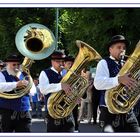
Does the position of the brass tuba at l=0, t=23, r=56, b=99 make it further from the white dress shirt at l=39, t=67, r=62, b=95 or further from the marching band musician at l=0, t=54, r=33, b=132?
the marching band musician at l=0, t=54, r=33, b=132

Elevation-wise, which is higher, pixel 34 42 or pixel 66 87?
pixel 34 42

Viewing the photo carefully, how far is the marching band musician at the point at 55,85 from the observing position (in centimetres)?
387

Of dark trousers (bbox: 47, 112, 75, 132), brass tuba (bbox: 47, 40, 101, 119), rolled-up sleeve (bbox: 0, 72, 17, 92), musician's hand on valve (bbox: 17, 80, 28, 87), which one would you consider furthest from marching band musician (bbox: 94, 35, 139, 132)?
rolled-up sleeve (bbox: 0, 72, 17, 92)

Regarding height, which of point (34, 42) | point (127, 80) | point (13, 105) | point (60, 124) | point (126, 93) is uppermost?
point (34, 42)

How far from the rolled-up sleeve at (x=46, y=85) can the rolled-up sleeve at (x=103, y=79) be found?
0.30 meters

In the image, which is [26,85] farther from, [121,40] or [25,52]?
[121,40]

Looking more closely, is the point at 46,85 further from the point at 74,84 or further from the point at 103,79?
the point at 103,79

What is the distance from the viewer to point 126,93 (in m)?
3.77

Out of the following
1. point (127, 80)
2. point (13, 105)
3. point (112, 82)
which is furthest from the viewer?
point (13, 105)

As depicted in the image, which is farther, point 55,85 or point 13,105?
point 13,105

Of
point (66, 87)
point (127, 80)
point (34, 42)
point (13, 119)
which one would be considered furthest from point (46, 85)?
point (127, 80)

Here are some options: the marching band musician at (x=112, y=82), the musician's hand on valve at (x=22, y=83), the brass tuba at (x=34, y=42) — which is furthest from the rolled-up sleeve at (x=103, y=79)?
the musician's hand on valve at (x=22, y=83)

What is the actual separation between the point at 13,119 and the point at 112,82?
1.06m
